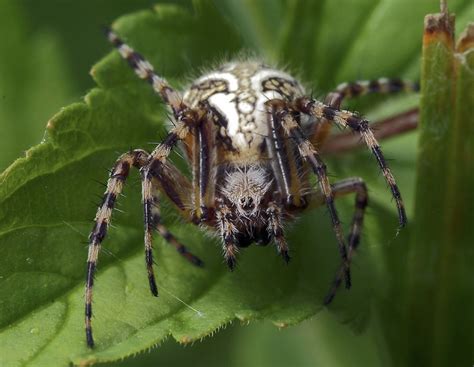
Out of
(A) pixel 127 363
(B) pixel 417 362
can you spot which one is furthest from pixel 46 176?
(A) pixel 127 363

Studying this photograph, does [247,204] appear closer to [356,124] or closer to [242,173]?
[242,173]

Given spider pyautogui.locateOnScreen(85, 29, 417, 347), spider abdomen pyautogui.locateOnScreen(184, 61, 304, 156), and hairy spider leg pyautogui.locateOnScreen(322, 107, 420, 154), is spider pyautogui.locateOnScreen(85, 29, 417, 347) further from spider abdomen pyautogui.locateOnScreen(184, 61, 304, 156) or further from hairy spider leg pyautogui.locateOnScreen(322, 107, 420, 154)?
hairy spider leg pyautogui.locateOnScreen(322, 107, 420, 154)

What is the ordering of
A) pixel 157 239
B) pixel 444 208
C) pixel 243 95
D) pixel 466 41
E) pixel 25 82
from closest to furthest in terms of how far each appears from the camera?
pixel 466 41
pixel 444 208
pixel 157 239
pixel 243 95
pixel 25 82

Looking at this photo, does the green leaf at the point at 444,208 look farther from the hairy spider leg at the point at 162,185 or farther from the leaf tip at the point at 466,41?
the hairy spider leg at the point at 162,185

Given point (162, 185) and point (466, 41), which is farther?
point (162, 185)

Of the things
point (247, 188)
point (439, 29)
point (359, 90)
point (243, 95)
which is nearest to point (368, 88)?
point (359, 90)

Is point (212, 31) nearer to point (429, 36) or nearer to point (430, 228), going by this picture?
point (429, 36)

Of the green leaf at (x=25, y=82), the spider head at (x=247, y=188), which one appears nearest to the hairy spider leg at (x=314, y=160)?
the spider head at (x=247, y=188)

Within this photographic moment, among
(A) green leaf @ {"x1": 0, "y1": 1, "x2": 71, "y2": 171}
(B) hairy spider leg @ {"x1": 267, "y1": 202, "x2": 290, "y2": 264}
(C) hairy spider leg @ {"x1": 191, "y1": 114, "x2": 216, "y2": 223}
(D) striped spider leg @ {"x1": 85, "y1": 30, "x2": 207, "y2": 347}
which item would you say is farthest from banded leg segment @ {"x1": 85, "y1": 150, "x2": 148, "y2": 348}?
(A) green leaf @ {"x1": 0, "y1": 1, "x2": 71, "y2": 171}

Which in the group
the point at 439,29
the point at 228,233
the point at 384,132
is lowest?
the point at 384,132
